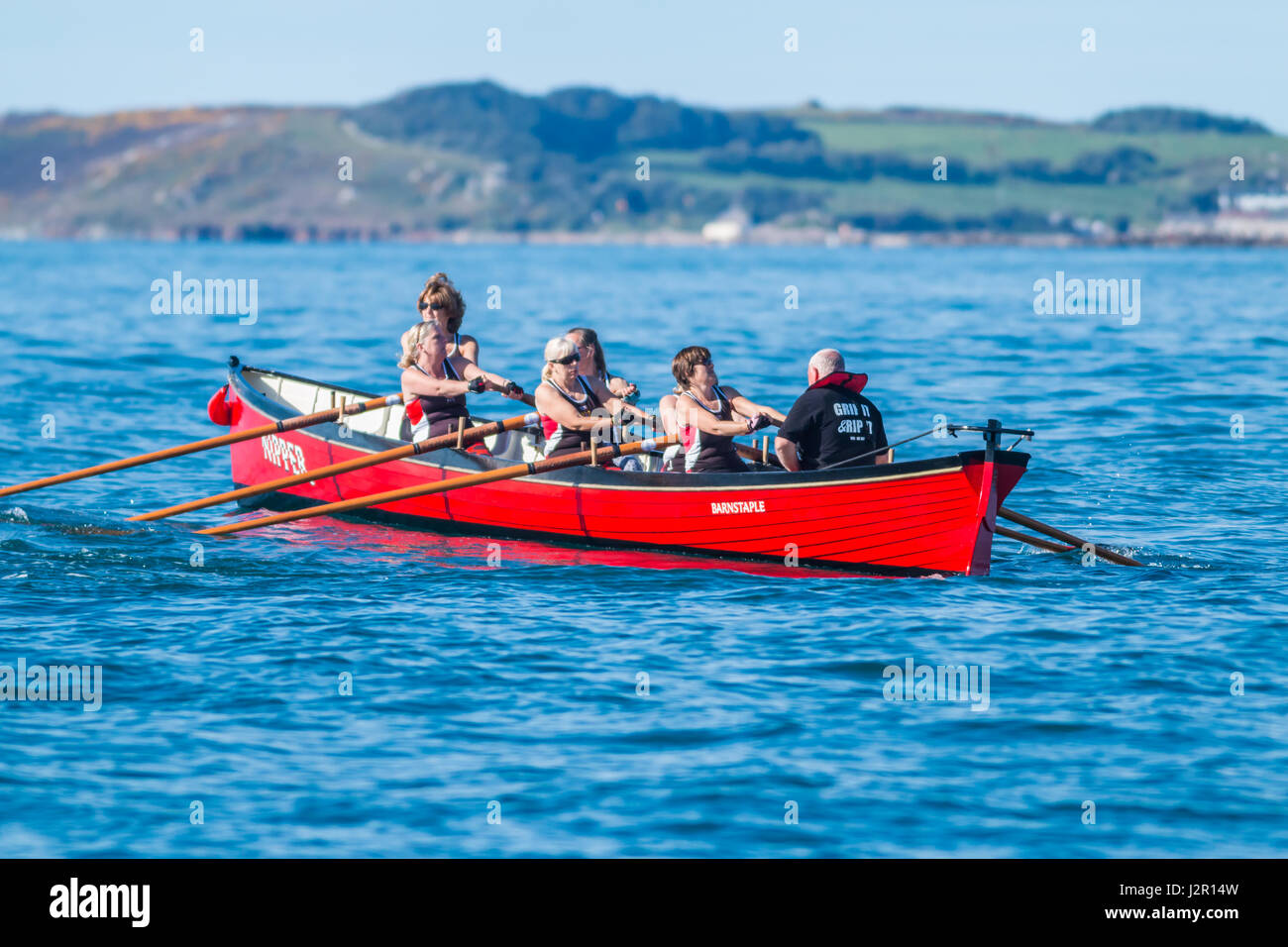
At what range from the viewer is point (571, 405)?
45.3 ft

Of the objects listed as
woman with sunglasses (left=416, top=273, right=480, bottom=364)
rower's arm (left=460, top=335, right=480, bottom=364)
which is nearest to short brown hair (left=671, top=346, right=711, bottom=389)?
woman with sunglasses (left=416, top=273, right=480, bottom=364)

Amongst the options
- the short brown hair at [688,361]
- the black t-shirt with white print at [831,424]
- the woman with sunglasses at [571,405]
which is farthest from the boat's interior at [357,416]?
the black t-shirt with white print at [831,424]

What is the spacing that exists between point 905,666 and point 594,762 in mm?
2738

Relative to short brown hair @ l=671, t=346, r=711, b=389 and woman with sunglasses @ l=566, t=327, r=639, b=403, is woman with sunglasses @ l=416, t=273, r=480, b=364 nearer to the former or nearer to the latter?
woman with sunglasses @ l=566, t=327, r=639, b=403

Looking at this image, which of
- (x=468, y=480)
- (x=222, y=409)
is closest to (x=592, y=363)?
(x=468, y=480)

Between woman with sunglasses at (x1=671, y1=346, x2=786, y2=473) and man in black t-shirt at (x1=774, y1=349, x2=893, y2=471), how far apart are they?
472mm

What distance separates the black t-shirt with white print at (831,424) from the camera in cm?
1270

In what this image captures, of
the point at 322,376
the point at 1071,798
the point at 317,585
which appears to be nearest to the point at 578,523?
the point at 317,585

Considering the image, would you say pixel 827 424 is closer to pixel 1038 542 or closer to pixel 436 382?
pixel 1038 542

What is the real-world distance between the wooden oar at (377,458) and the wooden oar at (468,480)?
293 mm

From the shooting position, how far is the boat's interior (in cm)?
1647

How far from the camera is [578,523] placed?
14.2 m
